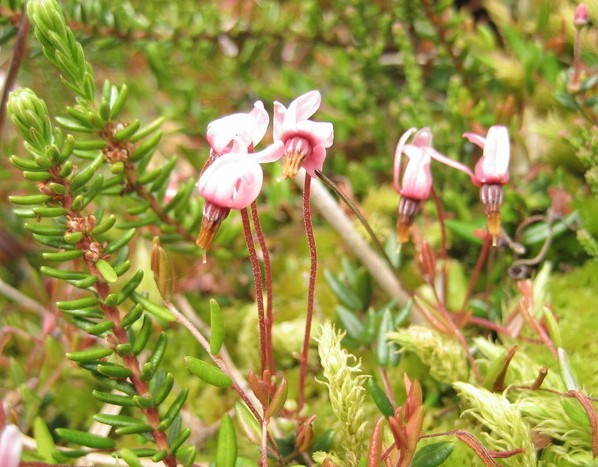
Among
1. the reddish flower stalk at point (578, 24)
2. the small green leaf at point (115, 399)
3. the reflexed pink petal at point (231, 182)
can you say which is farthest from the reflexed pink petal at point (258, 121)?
the reddish flower stalk at point (578, 24)

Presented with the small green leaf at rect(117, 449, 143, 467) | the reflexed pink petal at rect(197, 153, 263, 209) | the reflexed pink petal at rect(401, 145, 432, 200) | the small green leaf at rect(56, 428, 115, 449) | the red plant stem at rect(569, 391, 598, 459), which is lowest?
the small green leaf at rect(56, 428, 115, 449)

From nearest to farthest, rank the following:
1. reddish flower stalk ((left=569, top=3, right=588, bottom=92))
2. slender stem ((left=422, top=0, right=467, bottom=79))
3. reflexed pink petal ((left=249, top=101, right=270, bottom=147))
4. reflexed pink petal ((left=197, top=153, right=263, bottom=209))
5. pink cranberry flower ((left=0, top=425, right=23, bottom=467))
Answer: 1. pink cranberry flower ((left=0, top=425, right=23, bottom=467))
2. reflexed pink petal ((left=197, top=153, right=263, bottom=209))
3. reflexed pink petal ((left=249, top=101, right=270, bottom=147))
4. reddish flower stalk ((left=569, top=3, right=588, bottom=92))
5. slender stem ((left=422, top=0, right=467, bottom=79))

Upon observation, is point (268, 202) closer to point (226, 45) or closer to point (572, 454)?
point (226, 45)

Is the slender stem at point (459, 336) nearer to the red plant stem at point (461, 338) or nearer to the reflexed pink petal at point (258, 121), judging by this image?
the red plant stem at point (461, 338)

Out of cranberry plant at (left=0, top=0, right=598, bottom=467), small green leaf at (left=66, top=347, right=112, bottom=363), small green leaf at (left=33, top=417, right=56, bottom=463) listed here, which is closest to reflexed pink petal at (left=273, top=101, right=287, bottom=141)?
cranberry plant at (left=0, top=0, right=598, bottom=467)

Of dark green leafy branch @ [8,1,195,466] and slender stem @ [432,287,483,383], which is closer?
dark green leafy branch @ [8,1,195,466]

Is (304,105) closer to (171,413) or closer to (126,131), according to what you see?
(126,131)

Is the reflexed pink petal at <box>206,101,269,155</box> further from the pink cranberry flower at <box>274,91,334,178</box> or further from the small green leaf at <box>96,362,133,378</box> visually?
the small green leaf at <box>96,362,133,378</box>
